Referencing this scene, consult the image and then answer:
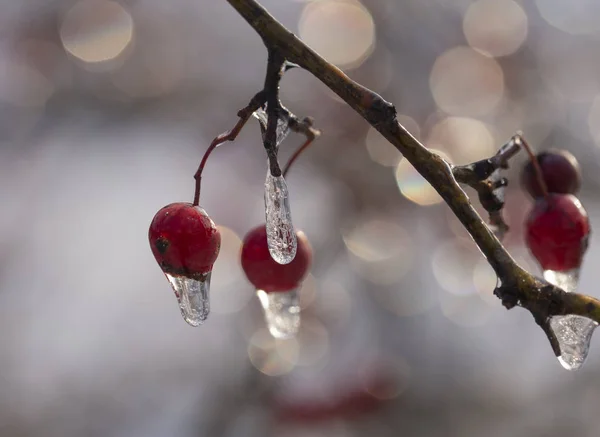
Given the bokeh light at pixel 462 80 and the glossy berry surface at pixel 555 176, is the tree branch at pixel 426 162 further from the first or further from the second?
the bokeh light at pixel 462 80

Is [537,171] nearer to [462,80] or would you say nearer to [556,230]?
[556,230]

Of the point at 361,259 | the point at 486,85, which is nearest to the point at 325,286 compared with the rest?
the point at 361,259

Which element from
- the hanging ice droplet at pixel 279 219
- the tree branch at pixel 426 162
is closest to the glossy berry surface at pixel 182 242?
the hanging ice droplet at pixel 279 219

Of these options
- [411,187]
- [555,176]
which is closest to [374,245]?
[411,187]

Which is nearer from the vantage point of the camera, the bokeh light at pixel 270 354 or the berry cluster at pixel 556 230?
the berry cluster at pixel 556 230

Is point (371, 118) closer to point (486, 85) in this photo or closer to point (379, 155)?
point (379, 155)

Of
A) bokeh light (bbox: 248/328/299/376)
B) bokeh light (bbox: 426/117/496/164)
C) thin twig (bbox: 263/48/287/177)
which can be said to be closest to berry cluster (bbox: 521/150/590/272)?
thin twig (bbox: 263/48/287/177)
